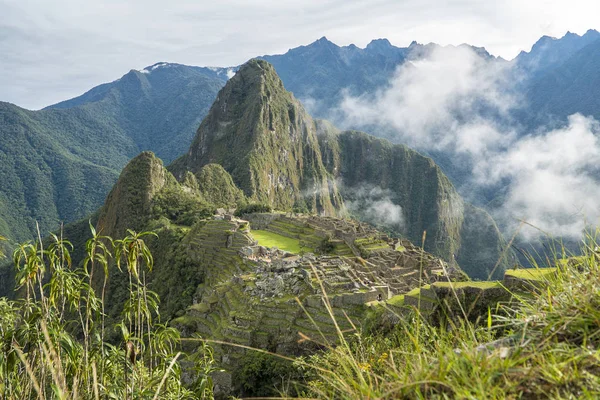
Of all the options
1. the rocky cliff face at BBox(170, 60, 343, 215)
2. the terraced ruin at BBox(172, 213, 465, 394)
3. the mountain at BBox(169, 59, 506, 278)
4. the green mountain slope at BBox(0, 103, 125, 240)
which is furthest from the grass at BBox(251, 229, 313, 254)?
the green mountain slope at BBox(0, 103, 125, 240)

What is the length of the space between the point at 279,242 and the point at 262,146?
7857 cm

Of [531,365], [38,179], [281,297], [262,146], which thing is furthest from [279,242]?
[38,179]

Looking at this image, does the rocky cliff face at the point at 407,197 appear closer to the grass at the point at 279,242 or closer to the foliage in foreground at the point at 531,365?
the grass at the point at 279,242

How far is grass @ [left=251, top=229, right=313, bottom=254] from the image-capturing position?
38531mm

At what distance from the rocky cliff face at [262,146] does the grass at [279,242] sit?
5564cm

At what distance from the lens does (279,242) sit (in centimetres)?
4150

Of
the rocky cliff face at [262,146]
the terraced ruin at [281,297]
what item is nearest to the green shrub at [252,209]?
the terraced ruin at [281,297]

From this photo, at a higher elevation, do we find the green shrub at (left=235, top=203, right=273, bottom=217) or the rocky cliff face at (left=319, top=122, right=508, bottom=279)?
the green shrub at (left=235, top=203, right=273, bottom=217)

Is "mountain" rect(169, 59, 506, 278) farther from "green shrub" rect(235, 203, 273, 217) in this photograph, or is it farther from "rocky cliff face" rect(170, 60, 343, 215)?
"green shrub" rect(235, 203, 273, 217)

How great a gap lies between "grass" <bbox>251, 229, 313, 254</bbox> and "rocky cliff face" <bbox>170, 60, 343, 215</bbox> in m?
55.6

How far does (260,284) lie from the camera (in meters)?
18.2

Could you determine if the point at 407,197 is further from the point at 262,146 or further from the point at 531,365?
the point at 531,365

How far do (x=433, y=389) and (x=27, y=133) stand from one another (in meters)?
197

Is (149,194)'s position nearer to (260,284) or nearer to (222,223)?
(222,223)
